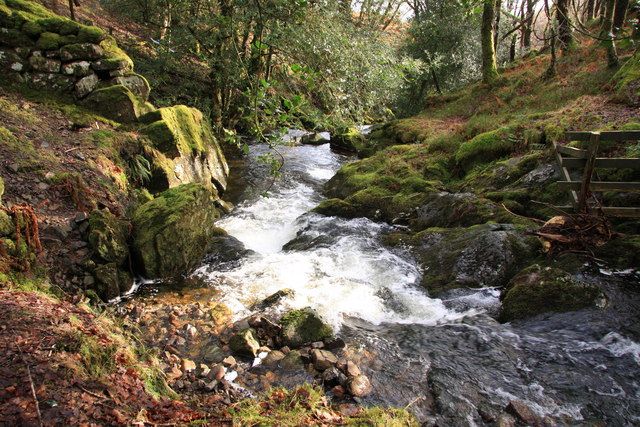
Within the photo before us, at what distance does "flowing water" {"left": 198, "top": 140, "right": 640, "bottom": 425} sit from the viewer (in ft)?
15.7

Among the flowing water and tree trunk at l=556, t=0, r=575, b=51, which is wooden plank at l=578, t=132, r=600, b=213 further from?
tree trunk at l=556, t=0, r=575, b=51

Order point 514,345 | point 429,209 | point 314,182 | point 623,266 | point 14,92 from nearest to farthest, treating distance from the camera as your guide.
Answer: point 514,345
point 623,266
point 14,92
point 429,209
point 314,182

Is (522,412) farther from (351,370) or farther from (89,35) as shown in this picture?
(89,35)

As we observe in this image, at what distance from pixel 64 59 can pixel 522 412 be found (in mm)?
12012

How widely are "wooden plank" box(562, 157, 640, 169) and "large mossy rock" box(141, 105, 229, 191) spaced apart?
866 centimetres

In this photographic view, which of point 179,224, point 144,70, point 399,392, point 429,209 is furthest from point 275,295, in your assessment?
point 144,70

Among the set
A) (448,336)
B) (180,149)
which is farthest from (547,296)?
(180,149)

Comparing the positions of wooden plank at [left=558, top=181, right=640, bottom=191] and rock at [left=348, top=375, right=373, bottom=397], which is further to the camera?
wooden plank at [left=558, top=181, right=640, bottom=191]

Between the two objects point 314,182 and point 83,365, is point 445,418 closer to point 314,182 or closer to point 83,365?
point 83,365

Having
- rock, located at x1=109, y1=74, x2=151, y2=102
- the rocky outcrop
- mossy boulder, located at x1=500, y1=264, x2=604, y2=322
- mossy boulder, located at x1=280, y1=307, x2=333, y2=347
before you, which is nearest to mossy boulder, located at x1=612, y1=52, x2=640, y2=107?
mossy boulder, located at x1=500, y1=264, x2=604, y2=322

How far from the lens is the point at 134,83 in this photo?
37.2ft

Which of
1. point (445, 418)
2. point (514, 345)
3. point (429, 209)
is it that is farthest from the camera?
point (429, 209)

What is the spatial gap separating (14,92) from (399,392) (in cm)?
1052

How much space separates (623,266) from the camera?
6.83 m
